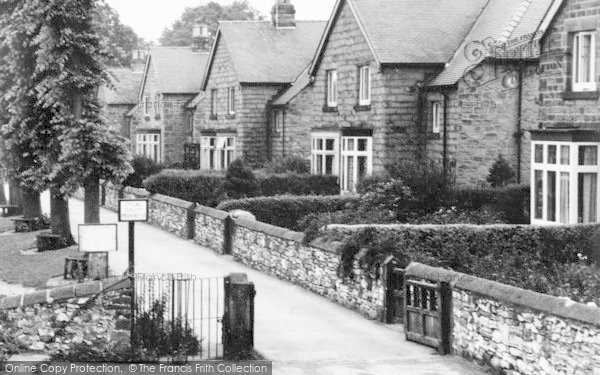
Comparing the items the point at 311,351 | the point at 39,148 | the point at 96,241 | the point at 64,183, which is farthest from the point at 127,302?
the point at 39,148

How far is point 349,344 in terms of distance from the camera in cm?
1814

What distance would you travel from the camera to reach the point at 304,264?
24.5 meters

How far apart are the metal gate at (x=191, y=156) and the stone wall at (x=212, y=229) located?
25.4m

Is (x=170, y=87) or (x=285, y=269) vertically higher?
(x=170, y=87)

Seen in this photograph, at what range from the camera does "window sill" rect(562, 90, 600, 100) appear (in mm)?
27859

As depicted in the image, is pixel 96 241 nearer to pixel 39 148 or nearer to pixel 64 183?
pixel 64 183

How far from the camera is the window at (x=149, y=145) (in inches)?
2702

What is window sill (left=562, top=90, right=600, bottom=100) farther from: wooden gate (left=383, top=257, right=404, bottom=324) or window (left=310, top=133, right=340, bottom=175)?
window (left=310, top=133, right=340, bottom=175)

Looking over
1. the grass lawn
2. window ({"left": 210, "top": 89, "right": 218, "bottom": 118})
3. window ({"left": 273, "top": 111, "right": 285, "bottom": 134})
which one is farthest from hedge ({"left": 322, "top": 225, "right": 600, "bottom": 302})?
window ({"left": 210, "top": 89, "right": 218, "bottom": 118})

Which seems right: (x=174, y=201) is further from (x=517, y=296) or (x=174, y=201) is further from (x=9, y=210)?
(x=517, y=296)

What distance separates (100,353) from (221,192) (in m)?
24.1

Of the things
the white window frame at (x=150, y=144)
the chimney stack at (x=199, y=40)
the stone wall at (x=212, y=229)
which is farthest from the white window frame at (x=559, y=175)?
the chimney stack at (x=199, y=40)

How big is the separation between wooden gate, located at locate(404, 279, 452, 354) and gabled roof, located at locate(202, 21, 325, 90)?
35790mm

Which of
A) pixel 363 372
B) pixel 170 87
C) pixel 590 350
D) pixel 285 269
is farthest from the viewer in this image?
pixel 170 87
